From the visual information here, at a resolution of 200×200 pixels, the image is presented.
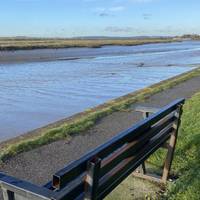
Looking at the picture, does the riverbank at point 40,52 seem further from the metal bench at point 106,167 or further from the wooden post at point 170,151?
the metal bench at point 106,167

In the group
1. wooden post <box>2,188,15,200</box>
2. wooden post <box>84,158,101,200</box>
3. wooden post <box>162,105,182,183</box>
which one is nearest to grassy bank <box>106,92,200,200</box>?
wooden post <box>162,105,182,183</box>

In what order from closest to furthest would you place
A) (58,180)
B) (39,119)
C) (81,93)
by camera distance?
(58,180) < (39,119) < (81,93)

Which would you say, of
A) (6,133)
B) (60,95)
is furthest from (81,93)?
(6,133)

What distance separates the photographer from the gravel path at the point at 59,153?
5.25 metres

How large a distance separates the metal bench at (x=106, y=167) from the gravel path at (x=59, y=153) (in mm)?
1339

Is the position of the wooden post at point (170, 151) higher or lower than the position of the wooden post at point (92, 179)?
lower

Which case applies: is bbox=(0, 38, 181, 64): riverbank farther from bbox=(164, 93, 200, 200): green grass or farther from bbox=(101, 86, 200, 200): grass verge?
bbox=(101, 86, 200, 200): grass verge

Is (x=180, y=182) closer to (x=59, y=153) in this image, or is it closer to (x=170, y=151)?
(x=170, y=151)

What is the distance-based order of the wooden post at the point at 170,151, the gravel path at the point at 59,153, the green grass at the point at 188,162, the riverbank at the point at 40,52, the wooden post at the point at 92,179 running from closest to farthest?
1. the wooden post at the point at 92,179
2. the green grass at the point at 188,162
3. the wooden post at the point at 170,151
4. the gravel path at the point at 59,153
5. the riverbank at the point at 40,52

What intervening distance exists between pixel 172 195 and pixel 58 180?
2290 mm

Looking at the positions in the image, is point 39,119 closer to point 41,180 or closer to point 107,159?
point 41,180

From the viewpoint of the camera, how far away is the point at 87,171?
274 cm

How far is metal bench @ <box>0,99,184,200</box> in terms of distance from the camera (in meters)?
2.41

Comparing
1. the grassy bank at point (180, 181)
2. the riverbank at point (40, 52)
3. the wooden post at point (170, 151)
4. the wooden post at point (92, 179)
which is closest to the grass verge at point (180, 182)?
the grassy bank at point (180, 181)
